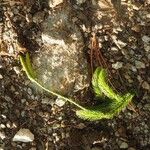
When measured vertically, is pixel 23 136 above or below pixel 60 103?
below

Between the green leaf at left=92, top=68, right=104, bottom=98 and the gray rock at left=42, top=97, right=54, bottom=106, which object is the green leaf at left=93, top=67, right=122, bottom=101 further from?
the gray rock at left=42, top=97, right=54, bottom=106

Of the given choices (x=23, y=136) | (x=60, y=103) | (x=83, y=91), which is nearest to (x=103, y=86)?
(x=83, y=91)

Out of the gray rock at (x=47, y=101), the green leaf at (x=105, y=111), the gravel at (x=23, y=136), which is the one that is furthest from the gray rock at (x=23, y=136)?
the green leaf at (x=105, y=111)

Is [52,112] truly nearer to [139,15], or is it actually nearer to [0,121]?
[0,121]

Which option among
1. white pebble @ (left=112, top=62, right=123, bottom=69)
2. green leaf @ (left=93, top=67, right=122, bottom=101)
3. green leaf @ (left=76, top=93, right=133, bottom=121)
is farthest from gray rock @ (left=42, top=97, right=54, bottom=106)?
white pebble @ (left=112, top=62, right=123, bottom=69)

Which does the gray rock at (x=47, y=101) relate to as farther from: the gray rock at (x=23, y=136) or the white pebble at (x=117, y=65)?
the white pebble at (x=117, y=65)

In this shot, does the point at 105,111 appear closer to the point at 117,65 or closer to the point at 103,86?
the point at 103,86
